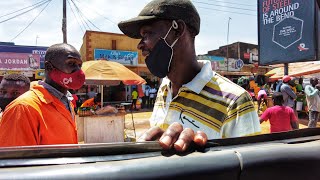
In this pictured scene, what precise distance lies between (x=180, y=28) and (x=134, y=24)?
25cm

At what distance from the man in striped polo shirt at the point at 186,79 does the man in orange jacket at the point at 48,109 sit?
0.89 m

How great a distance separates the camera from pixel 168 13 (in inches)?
59.5

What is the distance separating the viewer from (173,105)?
5.44ft

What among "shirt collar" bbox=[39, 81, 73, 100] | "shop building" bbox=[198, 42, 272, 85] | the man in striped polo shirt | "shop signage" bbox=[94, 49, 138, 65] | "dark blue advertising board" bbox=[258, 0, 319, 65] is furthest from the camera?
"shop building" bbox=[198, 42, 272, 85]

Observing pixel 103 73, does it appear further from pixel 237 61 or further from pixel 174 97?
pixel 237 61

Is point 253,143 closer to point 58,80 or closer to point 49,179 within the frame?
point 49,179

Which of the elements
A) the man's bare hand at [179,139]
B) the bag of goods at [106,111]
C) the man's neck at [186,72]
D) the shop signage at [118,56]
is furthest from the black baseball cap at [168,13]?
the shop signage at [118,56]

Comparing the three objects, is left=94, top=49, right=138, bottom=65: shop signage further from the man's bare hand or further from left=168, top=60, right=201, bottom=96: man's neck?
the man's bare hand

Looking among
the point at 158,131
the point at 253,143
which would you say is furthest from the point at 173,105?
the point at 253,143

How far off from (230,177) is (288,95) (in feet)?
22.0

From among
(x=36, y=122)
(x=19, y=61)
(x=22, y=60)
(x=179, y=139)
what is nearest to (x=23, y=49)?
(x=22, y=60)

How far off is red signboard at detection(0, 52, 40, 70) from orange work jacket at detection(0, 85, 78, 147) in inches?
673

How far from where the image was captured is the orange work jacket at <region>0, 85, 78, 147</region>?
2.01 m

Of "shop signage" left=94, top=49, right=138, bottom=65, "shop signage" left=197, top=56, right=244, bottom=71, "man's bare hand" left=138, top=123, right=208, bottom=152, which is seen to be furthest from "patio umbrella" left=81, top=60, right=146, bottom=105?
"shop signage" left=197, top=56, right=244, bottom=71
